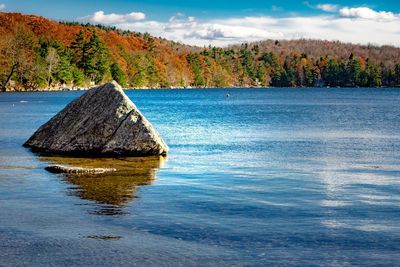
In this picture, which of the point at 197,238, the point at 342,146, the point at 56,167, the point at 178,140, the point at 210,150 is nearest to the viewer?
the point at 197,238

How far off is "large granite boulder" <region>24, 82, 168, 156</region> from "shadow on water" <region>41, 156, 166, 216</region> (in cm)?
94

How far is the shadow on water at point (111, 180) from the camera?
15.4 m

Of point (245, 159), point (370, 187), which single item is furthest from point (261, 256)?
point (245, 159)

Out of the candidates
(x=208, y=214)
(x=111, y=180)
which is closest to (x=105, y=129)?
(x=111, y=180)

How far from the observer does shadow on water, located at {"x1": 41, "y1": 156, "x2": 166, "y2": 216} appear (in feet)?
50.4

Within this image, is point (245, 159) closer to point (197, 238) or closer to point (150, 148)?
point (150, 148)

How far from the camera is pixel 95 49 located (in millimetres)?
192125

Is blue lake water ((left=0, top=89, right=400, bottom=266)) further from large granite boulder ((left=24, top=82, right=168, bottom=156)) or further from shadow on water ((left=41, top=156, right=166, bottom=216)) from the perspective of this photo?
large granite boulder ((left=24, top=82, right=168, bottom=156))

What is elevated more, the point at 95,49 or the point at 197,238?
the point at 95,49

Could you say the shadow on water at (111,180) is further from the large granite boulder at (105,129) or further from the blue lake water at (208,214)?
the large granite boulder at (105,129)

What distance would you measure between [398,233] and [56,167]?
42.7ft

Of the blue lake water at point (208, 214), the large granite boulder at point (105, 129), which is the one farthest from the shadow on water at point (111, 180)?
the large granite boulder at point (105, 129)

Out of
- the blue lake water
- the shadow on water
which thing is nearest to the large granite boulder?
the shadow on water

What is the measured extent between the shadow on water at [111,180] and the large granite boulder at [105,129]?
37.0 inches
